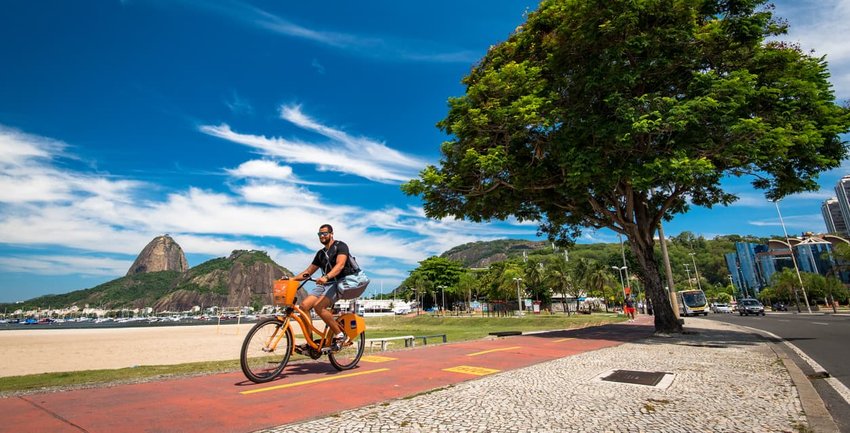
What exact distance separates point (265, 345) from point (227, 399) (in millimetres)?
1021

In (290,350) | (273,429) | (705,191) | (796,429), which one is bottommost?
(796,429)

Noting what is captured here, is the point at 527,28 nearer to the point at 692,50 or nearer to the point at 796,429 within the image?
the point at 692,50

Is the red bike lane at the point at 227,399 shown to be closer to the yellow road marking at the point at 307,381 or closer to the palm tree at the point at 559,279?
the yellow road marking at the point at 307,381

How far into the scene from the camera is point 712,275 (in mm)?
134625

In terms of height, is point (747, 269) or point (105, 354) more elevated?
point (747, 269)

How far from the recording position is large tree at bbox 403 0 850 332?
10648 mm

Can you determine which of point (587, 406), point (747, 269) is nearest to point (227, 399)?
point (587, 406)

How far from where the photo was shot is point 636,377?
234 inches

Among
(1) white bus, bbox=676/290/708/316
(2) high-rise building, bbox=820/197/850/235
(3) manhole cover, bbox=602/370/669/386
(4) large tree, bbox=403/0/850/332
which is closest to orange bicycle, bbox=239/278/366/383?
(3) manhole cover, bbox=602/370/669/386

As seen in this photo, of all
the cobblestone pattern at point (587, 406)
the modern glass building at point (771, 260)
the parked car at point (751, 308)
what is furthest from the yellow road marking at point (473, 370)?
the modern glass building at point (771, 260)

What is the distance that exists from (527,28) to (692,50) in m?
5.79

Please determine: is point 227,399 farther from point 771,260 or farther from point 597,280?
point 771,260

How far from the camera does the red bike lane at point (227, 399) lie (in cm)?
359

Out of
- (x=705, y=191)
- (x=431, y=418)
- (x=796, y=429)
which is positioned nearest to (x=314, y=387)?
(x=431, y=418)
